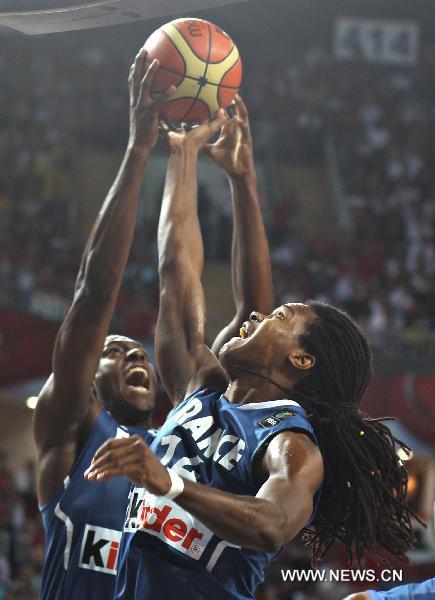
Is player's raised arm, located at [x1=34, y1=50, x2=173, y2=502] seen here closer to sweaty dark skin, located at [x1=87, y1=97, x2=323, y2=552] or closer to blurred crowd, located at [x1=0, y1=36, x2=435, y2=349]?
sweaty dark skin, located at [x1=87, y1=97, x2=323, y2=552]

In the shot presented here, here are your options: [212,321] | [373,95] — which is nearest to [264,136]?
[373,95]

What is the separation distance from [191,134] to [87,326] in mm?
968

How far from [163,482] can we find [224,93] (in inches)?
83.3

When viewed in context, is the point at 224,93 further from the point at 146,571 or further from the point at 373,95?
the point at 373,95

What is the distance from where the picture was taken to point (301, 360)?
128 inches

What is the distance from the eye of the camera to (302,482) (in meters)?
2.62

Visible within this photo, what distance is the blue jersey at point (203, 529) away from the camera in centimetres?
288

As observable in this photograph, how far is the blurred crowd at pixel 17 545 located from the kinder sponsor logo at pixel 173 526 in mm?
6563

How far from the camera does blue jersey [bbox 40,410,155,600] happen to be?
3.45 metres

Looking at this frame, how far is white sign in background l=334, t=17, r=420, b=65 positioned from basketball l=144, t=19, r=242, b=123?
16.5m

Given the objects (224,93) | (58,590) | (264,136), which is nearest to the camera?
(58,590)

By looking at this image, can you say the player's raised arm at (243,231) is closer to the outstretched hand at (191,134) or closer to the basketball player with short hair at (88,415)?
the outstretched hand at (191,134)

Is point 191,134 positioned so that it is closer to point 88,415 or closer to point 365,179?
point 88,415

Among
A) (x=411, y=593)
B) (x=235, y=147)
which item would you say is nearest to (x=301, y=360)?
(x=411, y=593)
